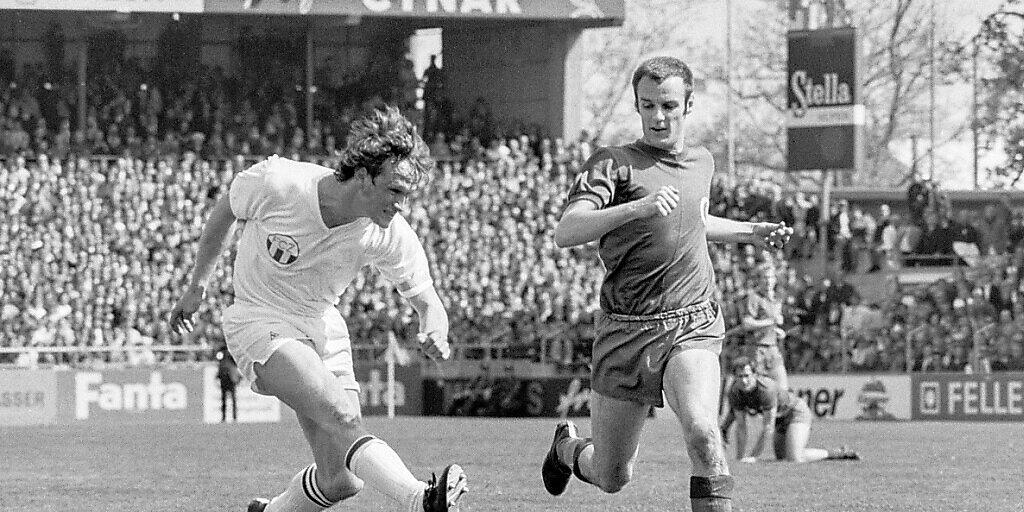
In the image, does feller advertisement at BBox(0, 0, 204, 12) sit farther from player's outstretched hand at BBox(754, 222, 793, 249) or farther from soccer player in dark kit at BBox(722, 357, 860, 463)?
player's outstretched hand at BBox(754, 222, 793, 249)

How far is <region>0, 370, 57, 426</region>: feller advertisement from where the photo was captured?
101 feet

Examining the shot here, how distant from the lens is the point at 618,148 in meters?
8.83

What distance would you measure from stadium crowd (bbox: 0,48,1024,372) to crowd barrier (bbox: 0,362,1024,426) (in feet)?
1.16

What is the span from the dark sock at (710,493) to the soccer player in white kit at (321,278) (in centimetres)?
117

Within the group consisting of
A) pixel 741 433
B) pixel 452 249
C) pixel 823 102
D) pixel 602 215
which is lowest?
pixel 741 433

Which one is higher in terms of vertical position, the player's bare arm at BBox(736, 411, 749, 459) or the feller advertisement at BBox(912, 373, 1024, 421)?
the player's bare arm at BBox(736, 411, 749, 459)

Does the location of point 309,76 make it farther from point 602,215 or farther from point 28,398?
point 602,215

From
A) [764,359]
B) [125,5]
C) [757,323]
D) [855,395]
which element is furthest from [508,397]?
[757,323]

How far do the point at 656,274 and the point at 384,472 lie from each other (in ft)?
5.10

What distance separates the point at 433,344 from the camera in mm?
8500

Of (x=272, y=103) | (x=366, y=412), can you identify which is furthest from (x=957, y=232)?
(x=272, y=103)

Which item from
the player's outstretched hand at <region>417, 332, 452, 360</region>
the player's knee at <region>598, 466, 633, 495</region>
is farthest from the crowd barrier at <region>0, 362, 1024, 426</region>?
the player's outstretched hand at <region>417, 332, 452, 360</region>

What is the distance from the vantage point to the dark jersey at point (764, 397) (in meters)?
17.7

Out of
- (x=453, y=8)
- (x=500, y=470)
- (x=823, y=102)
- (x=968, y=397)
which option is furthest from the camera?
(x=453, y=8)
